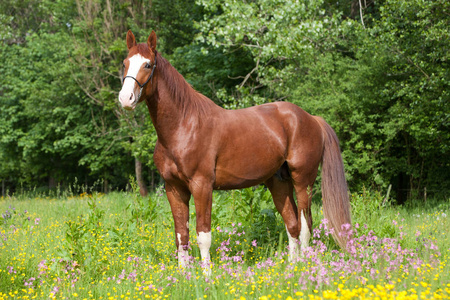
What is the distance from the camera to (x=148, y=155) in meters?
12.5

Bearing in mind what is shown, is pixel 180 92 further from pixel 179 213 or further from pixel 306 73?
pixel 306 73

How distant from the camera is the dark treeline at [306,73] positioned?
26.2ft

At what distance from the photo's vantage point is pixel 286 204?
4.61 meters

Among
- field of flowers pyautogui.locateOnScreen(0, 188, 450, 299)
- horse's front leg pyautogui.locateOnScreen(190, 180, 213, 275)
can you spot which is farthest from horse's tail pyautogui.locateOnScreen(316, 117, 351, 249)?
horse's front leg pyautogui.locateOnScreen(190, 180, 213, 275)

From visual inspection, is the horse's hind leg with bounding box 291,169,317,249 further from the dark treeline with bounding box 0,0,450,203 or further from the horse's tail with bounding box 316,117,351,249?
the dark treeline with bounding box 0,0,450,203

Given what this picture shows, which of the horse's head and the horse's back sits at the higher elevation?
the horse's head

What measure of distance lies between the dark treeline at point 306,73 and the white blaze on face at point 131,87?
557 cm

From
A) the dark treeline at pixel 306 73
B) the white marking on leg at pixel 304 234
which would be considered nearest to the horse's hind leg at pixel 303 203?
the white marking on leg at pixel 304 234

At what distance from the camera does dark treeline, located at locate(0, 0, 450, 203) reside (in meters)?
7.99

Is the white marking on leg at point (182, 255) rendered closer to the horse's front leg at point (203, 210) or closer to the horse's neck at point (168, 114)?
the horse's front leg at point (203, 210)

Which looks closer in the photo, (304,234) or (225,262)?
(225,262)

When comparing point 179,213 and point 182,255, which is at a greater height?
point 179,213

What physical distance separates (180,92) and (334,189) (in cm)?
209

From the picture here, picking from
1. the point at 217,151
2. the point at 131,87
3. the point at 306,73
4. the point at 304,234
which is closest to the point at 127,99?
the point at 131,87
